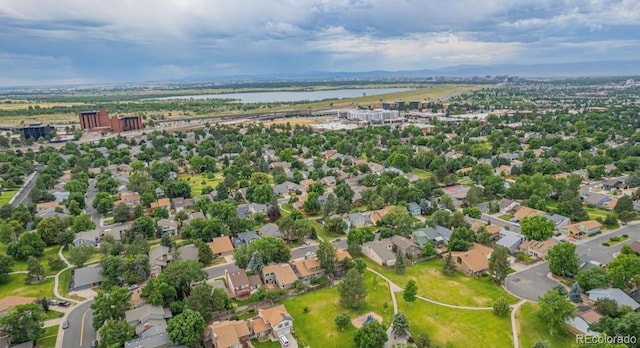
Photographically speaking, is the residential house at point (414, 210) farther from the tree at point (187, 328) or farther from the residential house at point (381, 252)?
the tree at point (187, 328)

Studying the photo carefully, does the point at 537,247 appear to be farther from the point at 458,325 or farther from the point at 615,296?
the point at 458,325

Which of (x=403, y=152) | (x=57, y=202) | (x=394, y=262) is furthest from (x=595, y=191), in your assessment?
(x=57, y=202)

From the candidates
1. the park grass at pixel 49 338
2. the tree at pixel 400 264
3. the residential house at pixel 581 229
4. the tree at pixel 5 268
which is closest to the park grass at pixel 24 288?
the tree at pixel 5 268

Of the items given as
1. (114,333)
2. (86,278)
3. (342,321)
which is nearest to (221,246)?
(86,278)

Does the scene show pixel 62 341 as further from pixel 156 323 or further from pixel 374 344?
pixel 374 344

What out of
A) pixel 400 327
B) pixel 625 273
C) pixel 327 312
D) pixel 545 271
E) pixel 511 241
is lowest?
pixel 327 312

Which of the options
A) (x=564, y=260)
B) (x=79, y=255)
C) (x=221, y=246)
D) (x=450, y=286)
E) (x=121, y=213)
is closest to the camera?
(x=564, y=260)

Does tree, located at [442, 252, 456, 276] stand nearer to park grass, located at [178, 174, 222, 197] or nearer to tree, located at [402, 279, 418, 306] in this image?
tree, located at [402, 279, 418, 306]
